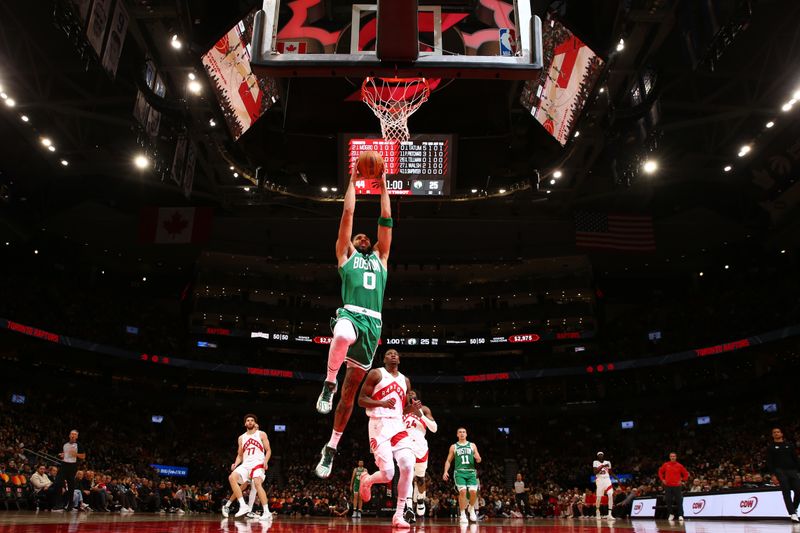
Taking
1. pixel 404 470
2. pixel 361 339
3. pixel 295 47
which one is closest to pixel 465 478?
pixel 404 470

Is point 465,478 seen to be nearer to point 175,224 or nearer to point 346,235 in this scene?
point 346,235

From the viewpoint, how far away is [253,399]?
4312 centimetres

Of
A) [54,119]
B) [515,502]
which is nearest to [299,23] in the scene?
[54,119]

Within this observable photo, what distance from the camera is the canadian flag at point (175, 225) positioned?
28.6 metres

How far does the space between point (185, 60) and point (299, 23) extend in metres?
10.9

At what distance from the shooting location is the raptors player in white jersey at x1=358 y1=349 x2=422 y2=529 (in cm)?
679

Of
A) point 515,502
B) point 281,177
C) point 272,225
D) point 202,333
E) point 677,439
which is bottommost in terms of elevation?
point 515,502

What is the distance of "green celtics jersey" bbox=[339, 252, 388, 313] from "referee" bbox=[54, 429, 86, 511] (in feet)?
34.7

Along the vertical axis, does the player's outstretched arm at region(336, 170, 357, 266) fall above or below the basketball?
below

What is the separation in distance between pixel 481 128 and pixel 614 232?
11.8 m

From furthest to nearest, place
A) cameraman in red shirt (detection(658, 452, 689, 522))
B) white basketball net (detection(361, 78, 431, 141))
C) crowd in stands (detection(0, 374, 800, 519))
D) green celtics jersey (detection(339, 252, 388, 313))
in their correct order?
crowd in stands (detection(0, 374, 800, 519))
cameraman in red shirt (detection(658, 452, 689, 522))
white basketball net (detection(361, 78, 431, 141))
green celtics jersey (detection(339, 252, 388, 313))

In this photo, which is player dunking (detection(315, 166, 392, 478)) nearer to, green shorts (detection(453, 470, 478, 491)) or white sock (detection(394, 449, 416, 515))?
white sock (detection(394, 449, 416, 515))

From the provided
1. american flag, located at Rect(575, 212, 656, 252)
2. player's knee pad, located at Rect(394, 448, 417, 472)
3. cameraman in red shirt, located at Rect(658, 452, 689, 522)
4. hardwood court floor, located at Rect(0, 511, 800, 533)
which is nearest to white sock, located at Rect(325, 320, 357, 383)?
player's knee pad, located at Rect(394, 448, 417, 472)

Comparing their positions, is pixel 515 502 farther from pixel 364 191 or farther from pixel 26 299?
pixel 26 299
